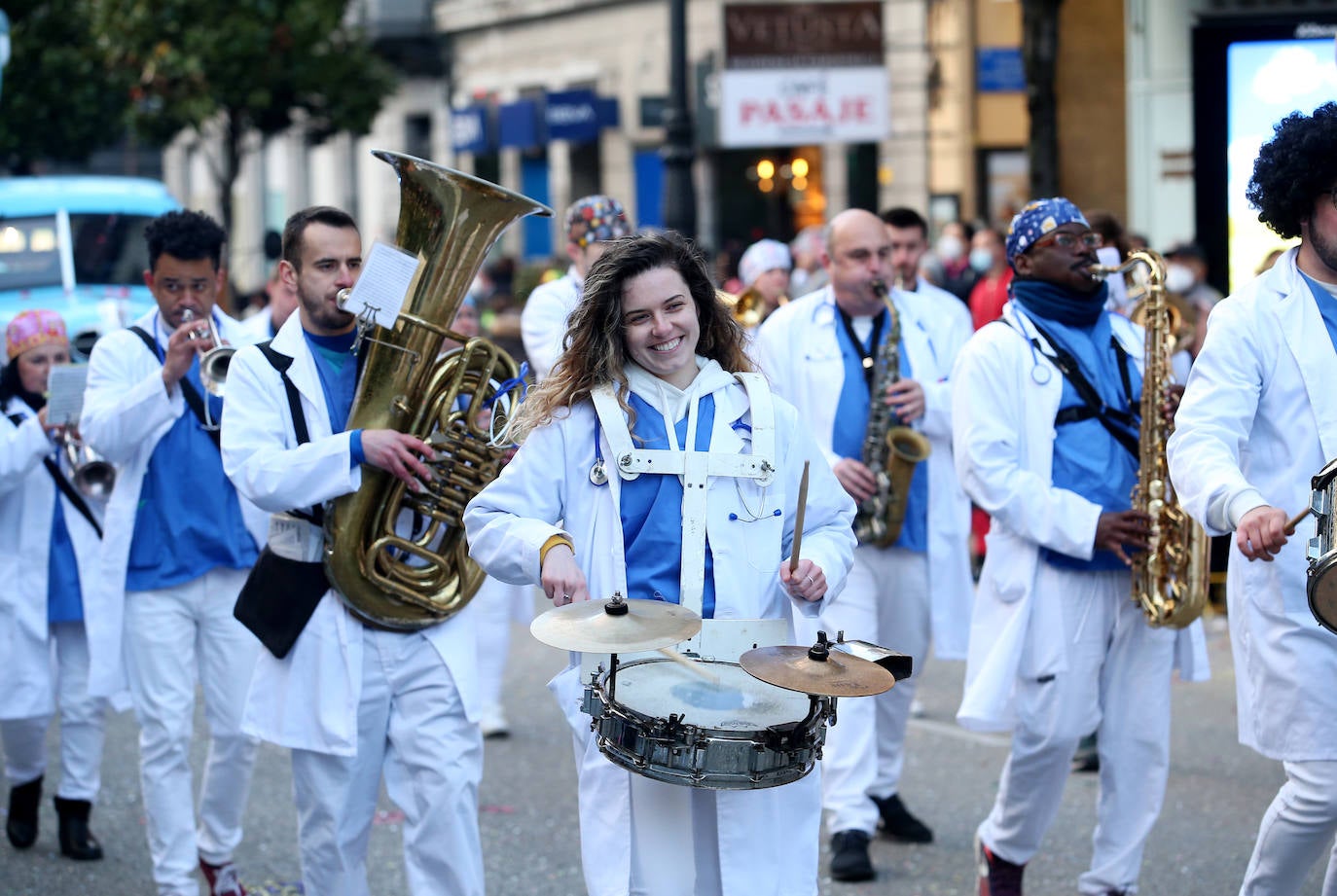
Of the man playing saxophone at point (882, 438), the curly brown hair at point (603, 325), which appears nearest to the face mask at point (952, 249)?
the man playing saxophone at point (882, 438)

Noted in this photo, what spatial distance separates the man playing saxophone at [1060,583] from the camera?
5.25 meters

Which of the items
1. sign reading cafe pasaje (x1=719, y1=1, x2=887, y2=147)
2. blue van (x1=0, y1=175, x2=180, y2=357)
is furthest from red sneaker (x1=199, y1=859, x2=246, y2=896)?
sign reading cafe pasaje (x1=719, y1=1, x2=887, y2=147)

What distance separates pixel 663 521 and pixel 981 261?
37.9ft

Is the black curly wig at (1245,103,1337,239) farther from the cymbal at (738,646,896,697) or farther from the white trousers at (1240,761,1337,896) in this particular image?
the cymbal at (738,646,896,697)

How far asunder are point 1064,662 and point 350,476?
7.05 feet

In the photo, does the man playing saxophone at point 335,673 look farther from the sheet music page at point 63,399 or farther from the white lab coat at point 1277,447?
the white lab coat at point 1277,447

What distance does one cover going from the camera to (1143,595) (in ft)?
17.2

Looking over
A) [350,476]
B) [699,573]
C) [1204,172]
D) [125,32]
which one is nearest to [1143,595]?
[699,573]

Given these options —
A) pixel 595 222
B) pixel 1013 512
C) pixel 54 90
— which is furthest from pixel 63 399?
pixel 54 90

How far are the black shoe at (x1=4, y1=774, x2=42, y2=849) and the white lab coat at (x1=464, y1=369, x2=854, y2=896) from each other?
337 centimetres

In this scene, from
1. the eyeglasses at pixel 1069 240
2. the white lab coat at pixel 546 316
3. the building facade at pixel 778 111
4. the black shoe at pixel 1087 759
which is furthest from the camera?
the building facade at pixel 778 111

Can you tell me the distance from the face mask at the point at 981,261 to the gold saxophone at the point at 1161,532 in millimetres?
9321

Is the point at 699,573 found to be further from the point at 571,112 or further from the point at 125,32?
the point at 571,112

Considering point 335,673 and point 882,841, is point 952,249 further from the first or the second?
point 335,673
